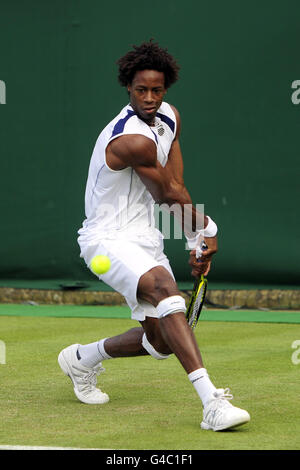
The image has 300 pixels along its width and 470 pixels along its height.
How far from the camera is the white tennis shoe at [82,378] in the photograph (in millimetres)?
5199

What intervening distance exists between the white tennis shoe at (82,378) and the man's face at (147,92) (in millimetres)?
1297

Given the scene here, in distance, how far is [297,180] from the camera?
9.29 metres

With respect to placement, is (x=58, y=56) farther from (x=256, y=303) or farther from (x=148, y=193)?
(x=148, y=193)

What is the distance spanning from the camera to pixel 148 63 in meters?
5.06

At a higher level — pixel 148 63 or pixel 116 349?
pixel 148 63

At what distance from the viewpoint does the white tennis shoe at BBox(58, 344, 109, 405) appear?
17.1 feet

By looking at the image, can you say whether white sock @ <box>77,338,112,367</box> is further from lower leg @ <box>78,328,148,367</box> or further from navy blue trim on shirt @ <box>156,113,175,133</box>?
navy blue trim on shirt @ <box>156,113,175,133</box>

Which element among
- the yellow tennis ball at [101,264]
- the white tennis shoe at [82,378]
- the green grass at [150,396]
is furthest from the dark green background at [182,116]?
the yellow tennis ball at [101,264]

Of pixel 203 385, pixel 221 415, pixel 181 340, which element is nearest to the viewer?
pixel 221 415

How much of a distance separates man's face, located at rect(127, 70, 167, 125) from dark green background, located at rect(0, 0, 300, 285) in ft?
14.5

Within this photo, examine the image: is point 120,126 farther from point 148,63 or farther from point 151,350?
point 151,350

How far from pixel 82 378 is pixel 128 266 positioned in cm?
79

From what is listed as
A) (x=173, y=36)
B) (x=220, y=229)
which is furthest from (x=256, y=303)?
(x=173, y=36)

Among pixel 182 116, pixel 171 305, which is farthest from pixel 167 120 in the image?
pixel 182 116
